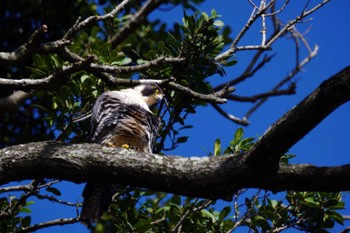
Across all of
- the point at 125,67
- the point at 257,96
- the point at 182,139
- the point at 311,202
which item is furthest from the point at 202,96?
the point at 257,96

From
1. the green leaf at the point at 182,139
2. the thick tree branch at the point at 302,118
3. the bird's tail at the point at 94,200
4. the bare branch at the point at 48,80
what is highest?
the green leaf at the point at 182,139

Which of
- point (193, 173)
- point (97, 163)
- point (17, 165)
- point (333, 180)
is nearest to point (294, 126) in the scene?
point (333, 180)

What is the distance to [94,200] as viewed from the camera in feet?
Result: 11.7

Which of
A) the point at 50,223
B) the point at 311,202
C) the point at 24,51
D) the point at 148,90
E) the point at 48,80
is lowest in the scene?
the point at 50,223

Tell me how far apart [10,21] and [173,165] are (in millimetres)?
3438

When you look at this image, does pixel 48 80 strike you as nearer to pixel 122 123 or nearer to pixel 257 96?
pixel 122 123

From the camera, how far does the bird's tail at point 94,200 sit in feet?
11.7

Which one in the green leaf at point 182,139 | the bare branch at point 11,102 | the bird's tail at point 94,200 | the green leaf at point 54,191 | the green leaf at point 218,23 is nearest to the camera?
the bird's tail at point 94,200

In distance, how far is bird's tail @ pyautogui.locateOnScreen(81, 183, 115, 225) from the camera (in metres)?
3.56

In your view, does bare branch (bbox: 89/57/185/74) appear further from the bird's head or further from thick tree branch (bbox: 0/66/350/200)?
the bird's head

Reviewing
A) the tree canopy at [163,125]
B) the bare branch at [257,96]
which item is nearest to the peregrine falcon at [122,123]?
the tree canopy at [163,125]

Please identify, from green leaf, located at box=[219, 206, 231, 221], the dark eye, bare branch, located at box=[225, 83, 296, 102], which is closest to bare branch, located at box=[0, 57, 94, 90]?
green leaf, located at box=[219, 206, 231, 221]

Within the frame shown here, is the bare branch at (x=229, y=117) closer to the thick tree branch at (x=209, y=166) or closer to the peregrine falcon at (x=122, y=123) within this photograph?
the peregrine falcon at (x=122, y=123)

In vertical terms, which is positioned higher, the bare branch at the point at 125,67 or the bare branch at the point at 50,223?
the bare branch at the point at 125,67
